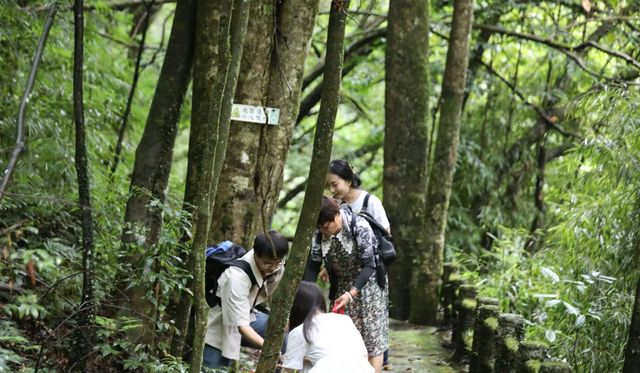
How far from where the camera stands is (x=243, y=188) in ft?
21.9

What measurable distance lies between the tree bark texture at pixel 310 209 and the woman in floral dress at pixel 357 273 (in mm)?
1976

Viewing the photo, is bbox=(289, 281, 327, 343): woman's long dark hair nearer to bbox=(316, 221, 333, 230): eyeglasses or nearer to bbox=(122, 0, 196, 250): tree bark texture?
bbox=(316, 221, 333, 230): eyeglasses

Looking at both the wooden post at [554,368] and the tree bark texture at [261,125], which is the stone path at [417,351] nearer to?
the tree bark texture at [261,125]

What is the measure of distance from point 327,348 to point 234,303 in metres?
0.93

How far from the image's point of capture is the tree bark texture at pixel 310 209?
423 centimetres

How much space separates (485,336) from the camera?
677cm

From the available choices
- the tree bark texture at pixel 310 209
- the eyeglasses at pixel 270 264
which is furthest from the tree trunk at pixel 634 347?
the tree bark texture at pixel 310 209

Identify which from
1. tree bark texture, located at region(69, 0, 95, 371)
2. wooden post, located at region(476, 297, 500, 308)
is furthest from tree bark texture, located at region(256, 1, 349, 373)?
wooden post, located at region(476, 297, 500, 308)

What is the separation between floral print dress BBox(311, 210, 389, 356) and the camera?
21.0ft

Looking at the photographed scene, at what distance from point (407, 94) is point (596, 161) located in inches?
132

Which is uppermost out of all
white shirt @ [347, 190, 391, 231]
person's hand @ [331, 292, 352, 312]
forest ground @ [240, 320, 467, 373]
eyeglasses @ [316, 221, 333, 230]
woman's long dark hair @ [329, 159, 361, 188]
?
woman's long dark hair @ [329, 159, 361, 188]

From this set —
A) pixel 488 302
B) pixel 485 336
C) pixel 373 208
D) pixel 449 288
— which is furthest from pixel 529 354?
pixel 449 288

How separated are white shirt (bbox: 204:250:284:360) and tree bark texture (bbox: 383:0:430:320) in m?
4.84

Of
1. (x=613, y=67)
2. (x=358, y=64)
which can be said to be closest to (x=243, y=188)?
(x=358, y=64)
